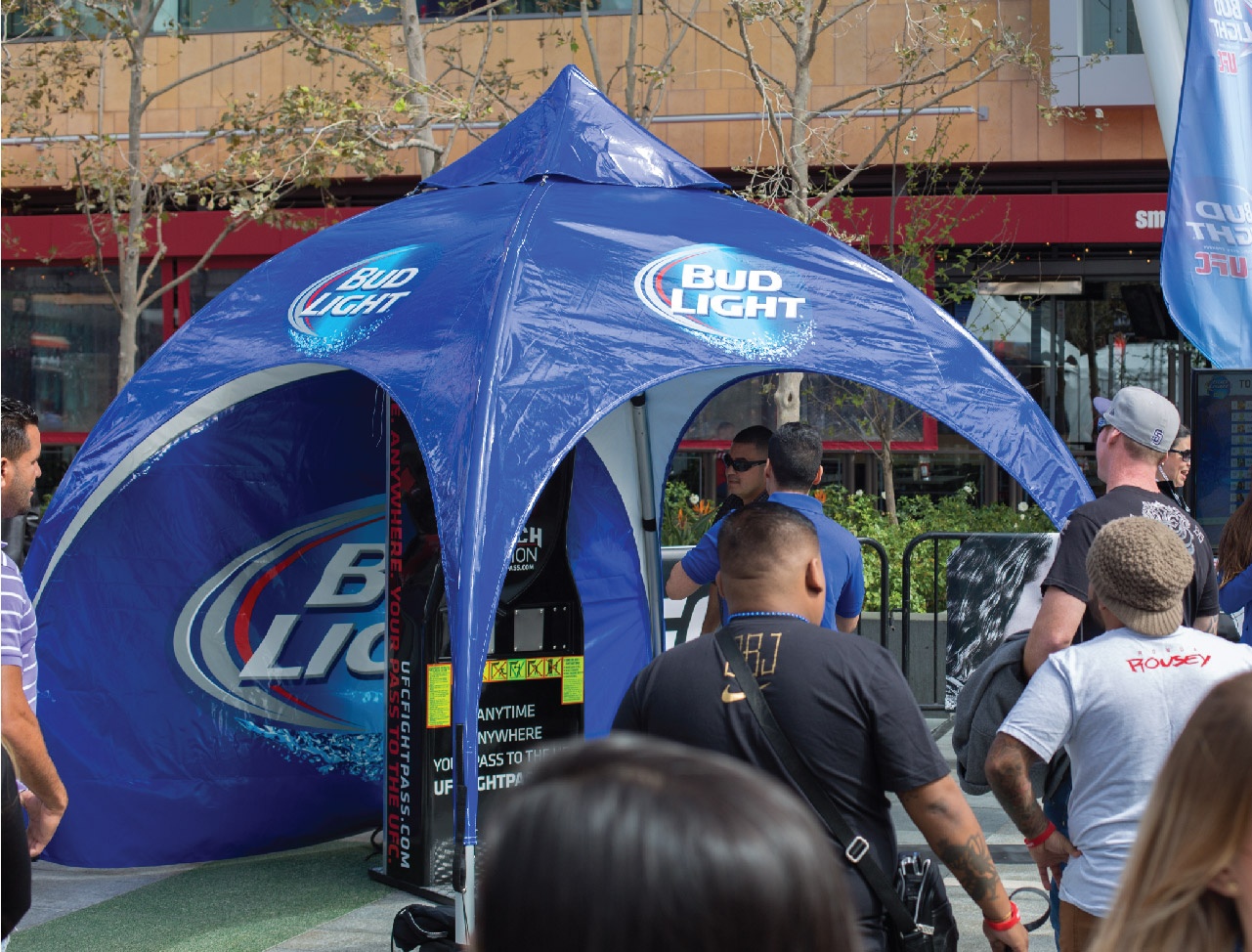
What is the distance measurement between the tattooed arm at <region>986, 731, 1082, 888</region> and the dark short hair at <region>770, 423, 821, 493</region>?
2.19 m

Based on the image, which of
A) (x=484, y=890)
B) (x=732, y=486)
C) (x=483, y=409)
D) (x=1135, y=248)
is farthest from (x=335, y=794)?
(x=1135, y=248)

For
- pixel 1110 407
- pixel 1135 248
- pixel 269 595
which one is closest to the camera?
pixel 1110 407

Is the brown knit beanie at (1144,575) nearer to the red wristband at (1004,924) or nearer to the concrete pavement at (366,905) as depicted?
the red wristband at (1004,924)

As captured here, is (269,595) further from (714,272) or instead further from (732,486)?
(714,272)

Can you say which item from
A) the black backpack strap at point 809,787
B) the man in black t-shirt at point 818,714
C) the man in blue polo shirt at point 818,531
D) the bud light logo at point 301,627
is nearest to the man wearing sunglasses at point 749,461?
the man in blue polo shirt at point 818,531

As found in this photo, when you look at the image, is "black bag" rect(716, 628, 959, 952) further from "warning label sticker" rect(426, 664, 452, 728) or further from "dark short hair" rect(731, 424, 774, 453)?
"dark short hair" rect(731, 424, 774, 453)

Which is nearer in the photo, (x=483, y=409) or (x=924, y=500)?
(x=483, y=409)

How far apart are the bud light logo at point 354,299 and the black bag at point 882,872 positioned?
302 cm

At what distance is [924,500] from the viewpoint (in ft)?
53.0

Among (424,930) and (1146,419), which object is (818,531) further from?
(424,930)

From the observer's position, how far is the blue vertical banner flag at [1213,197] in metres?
8.44

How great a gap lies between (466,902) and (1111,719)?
274 cm

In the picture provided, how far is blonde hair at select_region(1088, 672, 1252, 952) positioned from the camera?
1.74m

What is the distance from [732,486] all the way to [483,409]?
2097mm
